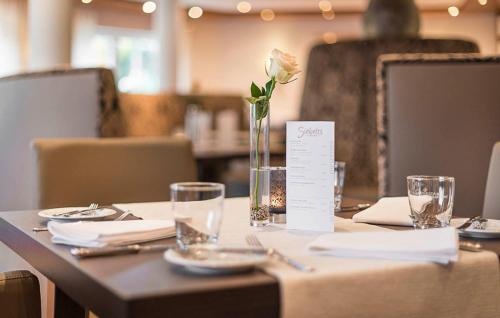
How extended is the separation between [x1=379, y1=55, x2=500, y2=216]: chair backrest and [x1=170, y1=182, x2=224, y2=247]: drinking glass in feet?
5.73

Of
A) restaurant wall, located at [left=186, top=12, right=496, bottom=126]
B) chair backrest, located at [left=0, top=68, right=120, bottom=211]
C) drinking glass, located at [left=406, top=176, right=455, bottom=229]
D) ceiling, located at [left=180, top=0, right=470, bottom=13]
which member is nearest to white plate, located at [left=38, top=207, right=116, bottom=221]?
drinking glass, located at [left=406, top=176, right=455, bottom=229]

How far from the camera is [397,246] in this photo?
108cm

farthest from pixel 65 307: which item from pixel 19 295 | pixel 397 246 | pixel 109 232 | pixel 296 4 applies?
pixel 296 4

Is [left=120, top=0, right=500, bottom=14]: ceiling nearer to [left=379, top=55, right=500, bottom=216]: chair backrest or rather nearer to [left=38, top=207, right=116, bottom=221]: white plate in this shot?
[left=379, top=55, right=500, bottom=216]: chair backrest

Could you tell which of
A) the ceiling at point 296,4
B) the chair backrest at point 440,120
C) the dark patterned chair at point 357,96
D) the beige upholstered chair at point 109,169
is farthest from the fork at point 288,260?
the ceiling at point 296,4

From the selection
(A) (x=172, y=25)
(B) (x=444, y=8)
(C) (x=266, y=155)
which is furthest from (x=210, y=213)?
(B) (x=444, y=8)

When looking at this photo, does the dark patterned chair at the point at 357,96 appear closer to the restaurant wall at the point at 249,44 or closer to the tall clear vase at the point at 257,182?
the tall clear vase at the point at 257,182

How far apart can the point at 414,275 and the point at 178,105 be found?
5039 mm

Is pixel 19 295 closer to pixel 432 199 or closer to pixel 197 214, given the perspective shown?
pixel 197 214

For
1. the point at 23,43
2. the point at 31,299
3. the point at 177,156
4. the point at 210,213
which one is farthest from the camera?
the point at 23,43

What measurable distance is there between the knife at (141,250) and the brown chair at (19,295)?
0.47 metres

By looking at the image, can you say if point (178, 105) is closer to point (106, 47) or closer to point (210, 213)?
point (210, 213)

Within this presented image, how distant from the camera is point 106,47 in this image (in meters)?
11.6

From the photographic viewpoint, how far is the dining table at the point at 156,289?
837mm
